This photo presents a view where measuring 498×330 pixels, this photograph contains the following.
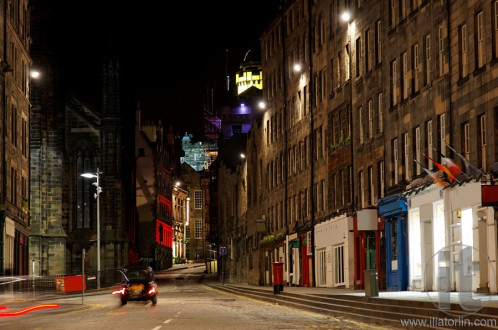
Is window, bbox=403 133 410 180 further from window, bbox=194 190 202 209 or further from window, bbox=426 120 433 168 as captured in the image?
window, bbox=194 190 202 209

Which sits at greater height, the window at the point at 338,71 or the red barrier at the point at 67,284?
the window at the point at 338,71

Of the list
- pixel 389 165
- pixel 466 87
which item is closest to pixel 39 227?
pixel 389 165

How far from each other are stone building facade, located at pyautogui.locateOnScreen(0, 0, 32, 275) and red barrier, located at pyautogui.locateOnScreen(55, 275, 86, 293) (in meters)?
2.21

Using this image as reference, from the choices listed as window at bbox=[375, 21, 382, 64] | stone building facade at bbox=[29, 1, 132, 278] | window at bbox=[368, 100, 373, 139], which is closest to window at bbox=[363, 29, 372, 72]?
window at bbox=[375, 21, 382, 64]

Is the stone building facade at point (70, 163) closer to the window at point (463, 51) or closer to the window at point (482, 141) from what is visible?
the window at point (463, 51)

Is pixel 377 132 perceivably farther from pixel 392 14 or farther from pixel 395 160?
pixel 392 14

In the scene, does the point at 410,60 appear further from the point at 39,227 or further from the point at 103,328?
the point at 39,227

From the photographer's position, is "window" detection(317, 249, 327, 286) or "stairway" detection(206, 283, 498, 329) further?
"window" detection(317, 249, 327, 286)

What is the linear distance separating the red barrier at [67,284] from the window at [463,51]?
1394 inches

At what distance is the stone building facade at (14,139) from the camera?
51406 mm

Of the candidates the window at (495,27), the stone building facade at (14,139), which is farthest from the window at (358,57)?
the stone building facade at (14,139)

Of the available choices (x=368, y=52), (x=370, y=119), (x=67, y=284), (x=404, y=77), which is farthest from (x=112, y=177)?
(x=404, y=77)

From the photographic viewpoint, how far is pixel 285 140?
207 feet

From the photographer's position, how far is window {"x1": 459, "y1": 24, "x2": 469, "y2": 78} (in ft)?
99.7
